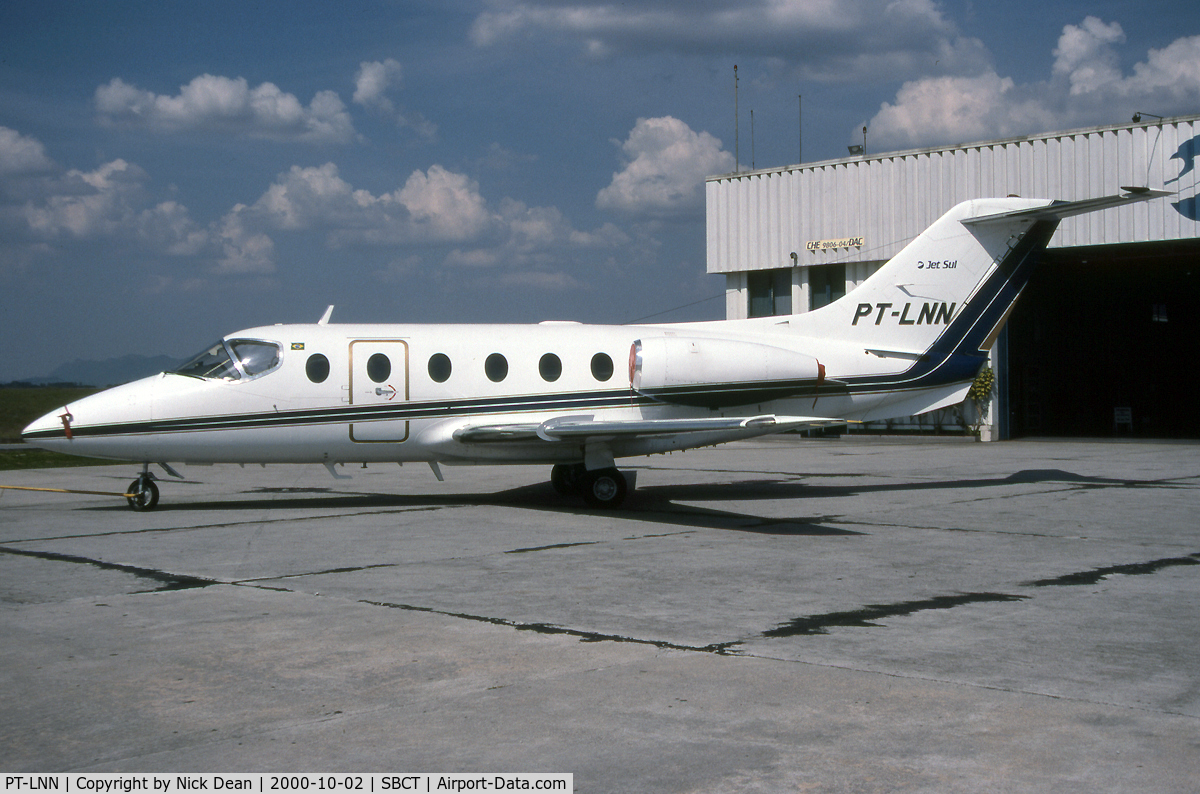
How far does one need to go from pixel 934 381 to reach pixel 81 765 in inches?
574

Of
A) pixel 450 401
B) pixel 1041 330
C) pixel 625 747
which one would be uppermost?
pixel 1041 330

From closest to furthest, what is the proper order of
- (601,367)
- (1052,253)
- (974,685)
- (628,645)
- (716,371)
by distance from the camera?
(974,685) < (628,645) < (716,371) < (601,367) < (1052,253)

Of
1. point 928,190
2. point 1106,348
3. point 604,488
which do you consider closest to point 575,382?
point 604,488

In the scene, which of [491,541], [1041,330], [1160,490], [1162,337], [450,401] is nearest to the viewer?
[491,541]

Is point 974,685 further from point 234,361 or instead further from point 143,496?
point 143,496

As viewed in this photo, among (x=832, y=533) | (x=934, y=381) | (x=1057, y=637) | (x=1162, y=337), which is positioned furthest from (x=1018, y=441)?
(x=1057, y=637)

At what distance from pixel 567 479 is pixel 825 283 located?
19.9 metres

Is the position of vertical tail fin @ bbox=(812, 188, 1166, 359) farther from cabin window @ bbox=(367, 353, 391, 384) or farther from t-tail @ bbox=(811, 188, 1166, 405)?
cabin window @ bbox=(367, 353, 391, 384)

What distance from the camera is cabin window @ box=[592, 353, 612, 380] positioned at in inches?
631

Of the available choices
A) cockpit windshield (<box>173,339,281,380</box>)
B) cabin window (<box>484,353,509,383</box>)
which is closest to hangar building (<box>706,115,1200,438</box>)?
cabin window (<box>484,353,509,383</box>)

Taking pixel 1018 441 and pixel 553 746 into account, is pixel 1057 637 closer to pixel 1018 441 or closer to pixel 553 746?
pixel 553 746

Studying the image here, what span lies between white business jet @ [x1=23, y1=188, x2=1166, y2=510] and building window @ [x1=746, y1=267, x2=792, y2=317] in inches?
687

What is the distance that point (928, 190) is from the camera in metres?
31.3

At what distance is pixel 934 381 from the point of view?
1705 centimetres
